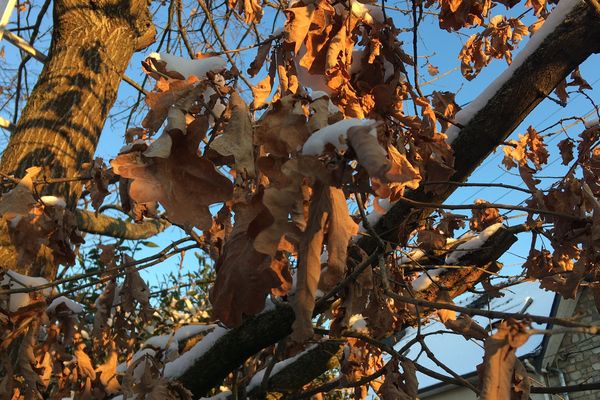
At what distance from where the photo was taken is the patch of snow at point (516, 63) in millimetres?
1960

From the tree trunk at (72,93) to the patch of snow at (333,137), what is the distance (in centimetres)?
215

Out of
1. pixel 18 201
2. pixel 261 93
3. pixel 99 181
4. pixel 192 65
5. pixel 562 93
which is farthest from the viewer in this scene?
pixel 562 93

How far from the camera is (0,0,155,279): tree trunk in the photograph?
9.22 ft

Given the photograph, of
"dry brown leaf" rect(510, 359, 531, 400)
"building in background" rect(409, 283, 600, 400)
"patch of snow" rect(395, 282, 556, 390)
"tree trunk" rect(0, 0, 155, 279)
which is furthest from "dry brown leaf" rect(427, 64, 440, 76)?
"patch of snow" rect(395, 282, 556, 390)

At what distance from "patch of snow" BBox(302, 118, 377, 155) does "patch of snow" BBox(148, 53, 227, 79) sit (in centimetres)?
42

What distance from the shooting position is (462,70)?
10.4 ft

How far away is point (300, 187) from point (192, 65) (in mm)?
539

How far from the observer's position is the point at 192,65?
1220 mm

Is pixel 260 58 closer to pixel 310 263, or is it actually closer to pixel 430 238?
pixel 310 263

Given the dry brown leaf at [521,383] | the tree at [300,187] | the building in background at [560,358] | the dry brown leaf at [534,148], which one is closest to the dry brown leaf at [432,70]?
the tree at [300,187]

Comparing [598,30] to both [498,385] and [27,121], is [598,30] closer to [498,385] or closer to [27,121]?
[498,385]

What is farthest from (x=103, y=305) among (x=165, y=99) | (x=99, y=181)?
(x=165, y=99)

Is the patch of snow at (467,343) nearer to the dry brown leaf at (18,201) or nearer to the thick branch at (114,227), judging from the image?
the thick branch at (114,227)

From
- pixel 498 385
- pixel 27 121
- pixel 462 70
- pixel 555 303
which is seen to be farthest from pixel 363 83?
pixel 555 303
